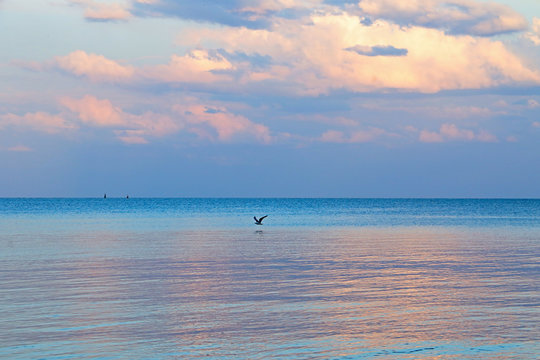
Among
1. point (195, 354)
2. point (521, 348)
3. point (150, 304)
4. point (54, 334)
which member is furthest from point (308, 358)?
point (150, 304)

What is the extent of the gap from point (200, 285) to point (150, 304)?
4.48 metres

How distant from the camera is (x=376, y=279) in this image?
26.9 meters

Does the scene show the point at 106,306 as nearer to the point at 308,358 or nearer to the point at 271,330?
the point at 271,330

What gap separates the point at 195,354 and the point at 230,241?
3476cm

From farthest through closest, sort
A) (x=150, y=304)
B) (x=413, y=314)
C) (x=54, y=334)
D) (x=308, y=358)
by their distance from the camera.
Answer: (x=150, y=304), (x=413, y=314), (x=54, y=334), (x=308, y=358)

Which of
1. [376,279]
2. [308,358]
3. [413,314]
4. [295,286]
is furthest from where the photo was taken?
[376,279]

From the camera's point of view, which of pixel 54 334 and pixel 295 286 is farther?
pixel 295 286

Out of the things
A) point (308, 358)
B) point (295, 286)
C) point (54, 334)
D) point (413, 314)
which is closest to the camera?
point (308, 358)

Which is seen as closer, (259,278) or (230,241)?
(259,278)

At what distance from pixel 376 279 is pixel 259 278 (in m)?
4.43

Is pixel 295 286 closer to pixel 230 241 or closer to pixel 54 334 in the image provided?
pixel 54 334

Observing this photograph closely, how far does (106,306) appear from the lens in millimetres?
20547

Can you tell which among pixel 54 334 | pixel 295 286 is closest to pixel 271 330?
pixel 54 334

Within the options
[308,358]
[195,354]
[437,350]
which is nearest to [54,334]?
[195,354]
